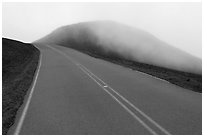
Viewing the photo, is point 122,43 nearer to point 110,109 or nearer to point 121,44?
point 121,44

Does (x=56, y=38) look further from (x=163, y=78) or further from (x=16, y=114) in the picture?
(x=16, y=114)

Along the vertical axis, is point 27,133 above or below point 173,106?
below

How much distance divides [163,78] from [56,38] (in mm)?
75022

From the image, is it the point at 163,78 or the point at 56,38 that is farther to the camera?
the point at 56,38

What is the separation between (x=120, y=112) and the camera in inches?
472

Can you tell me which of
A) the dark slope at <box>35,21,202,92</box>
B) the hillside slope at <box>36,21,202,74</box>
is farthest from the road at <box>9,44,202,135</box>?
the hillside slope at <box>36,21,202,74</box>

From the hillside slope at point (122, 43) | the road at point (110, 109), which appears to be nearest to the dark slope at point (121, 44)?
the hillside slope at point (122, 43)

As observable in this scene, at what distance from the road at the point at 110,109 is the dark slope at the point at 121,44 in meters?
33.2

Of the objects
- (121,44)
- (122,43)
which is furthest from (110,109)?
(122,43)

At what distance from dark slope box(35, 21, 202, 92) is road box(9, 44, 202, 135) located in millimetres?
33178

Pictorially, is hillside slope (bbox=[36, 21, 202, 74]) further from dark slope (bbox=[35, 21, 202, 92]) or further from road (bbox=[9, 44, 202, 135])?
road (bbox=[9, 44, 202, 135])

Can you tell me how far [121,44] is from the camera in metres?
73.2

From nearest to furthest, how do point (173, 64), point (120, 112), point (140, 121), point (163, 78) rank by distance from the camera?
point (140, 121) → point (120, 112) → point (163, 78) → point (173, 64)

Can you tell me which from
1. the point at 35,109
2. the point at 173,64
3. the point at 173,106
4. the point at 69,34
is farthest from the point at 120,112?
the point at 69,34
